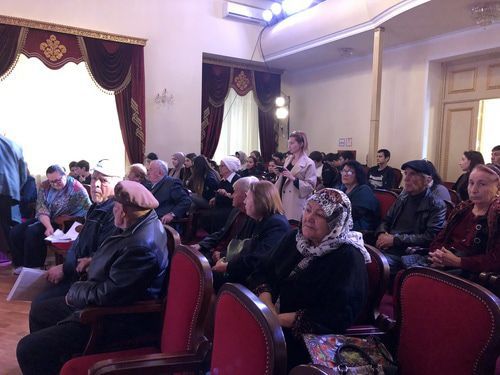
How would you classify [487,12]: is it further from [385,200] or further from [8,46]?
[8,46]

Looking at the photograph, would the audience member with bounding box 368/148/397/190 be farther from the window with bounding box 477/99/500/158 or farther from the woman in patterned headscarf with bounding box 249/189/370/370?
the woman in patterned headscarf with bounding box 249/189/370/370

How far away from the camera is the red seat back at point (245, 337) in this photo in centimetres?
102

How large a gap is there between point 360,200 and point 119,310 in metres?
2.27

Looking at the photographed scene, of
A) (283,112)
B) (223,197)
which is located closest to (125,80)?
(283,112)

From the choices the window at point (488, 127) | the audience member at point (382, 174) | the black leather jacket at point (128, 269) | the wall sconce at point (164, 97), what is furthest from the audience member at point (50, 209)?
the window at point (488, 127)

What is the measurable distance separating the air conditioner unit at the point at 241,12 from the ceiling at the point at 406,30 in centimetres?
17

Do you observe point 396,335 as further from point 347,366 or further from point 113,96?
point 113,96

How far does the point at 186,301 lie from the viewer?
1605mm

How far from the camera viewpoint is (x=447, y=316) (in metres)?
Result: 1.39

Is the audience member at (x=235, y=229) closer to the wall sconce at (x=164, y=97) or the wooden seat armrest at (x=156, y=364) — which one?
the wooden seat armrest at (x=156, y=364)

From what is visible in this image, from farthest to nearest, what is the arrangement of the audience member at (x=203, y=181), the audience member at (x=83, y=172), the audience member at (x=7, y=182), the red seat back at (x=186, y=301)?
the audience member at (x=83, y=172) < the audience member at (x=203, y=181) < the audience member at (x=7, y=182) < the red seat back at (x=186, y=301)

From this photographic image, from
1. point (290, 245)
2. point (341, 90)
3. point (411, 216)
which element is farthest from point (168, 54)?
point (290, 245)

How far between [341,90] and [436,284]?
7147mm

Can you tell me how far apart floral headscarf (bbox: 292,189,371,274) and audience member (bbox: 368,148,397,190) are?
4.57 meters
